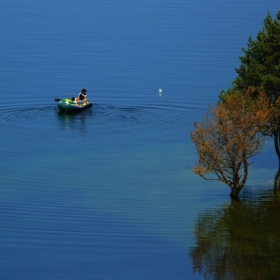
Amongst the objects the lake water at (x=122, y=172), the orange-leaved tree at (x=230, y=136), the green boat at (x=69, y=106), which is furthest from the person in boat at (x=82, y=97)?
the orange-leaved tree at (x=230, y=136)

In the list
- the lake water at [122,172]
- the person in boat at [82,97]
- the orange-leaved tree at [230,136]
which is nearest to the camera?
the lake water at [122,172]

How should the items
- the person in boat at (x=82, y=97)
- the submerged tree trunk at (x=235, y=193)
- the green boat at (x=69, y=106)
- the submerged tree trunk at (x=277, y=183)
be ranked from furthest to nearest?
the person in boat at (x=82, y=97), the green boat at (x=69, y=106), the submerged tree trunk at (x=277, y=183), the submerged tree trunk at (x=235, y=193)

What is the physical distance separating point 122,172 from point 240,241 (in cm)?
1301

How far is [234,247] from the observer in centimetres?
3806

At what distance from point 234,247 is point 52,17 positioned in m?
88.4

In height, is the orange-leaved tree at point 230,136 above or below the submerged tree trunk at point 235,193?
above

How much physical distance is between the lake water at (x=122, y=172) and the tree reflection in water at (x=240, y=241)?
0.09m

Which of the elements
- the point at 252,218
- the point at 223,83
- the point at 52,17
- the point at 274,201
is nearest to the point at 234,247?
the point at 252,218

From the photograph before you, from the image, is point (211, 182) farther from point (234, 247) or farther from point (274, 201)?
point (234, 247)

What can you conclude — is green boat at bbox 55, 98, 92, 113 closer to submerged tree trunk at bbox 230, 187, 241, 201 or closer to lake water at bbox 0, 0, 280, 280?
lake water at bbox 0, 0, 280, 280

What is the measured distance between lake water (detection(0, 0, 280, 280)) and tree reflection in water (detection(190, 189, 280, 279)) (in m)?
0.09

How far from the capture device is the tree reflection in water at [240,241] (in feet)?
116

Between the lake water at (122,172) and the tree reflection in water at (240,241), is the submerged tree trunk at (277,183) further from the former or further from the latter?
the tree reflection in water at (240,241)

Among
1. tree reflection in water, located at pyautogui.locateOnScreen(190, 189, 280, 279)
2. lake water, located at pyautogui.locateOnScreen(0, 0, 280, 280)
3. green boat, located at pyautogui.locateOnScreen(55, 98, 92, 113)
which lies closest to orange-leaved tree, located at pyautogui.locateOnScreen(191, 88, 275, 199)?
tree reflection in water, located at pyautogui.locateOnScreen(190, 189, 280, 279)
